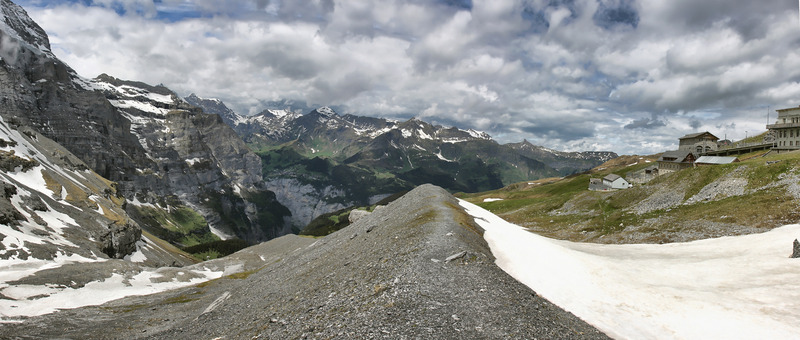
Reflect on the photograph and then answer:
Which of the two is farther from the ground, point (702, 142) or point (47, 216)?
point (702, 142)

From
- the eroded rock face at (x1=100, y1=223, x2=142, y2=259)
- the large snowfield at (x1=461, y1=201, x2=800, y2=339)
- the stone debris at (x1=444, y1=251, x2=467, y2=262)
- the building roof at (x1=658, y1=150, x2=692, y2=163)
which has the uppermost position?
the building roof at (x1=658, y1=150, x2=692, y2=163)

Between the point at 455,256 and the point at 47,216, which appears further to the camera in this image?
the point at 47,216

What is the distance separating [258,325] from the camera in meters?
20.4

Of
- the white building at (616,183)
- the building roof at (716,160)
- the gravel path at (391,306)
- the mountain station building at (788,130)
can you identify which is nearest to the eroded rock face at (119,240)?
the gravel path at (391,306)

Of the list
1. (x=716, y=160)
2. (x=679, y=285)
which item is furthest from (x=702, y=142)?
(x=679, y=285)

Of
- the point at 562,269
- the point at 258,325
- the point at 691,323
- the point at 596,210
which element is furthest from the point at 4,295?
the point at 596,210

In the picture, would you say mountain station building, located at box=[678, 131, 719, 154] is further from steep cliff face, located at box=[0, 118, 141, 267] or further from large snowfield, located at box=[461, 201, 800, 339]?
steep cliff face, located at box=[0, 118, 141, 267]

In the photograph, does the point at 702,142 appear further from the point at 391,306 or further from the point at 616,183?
the point at 391,306

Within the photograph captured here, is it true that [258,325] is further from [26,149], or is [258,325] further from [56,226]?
[26,149]

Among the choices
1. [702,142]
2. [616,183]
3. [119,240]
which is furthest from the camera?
[702,142]

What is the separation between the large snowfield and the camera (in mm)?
19062

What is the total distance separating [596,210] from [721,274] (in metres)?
52.5

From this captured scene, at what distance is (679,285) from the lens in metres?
25.4

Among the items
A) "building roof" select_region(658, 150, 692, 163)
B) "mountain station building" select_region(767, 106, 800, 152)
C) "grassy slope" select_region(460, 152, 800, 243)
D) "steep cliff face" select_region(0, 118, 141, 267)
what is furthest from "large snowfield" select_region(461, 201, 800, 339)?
"building roof" select_region(658, 150, 692, 163)
